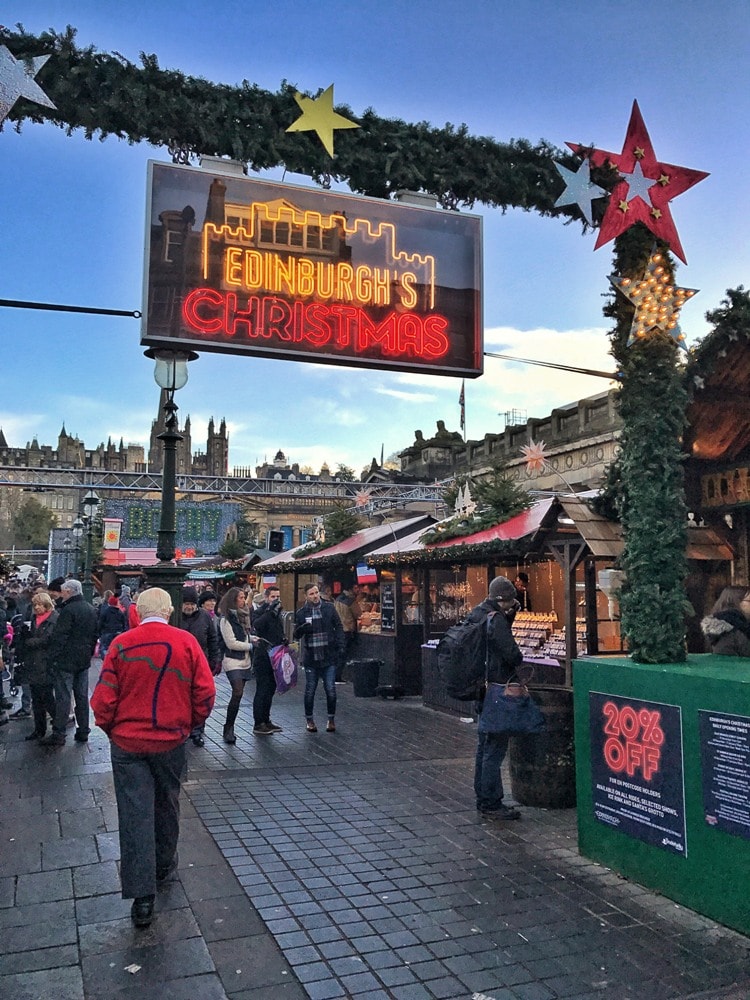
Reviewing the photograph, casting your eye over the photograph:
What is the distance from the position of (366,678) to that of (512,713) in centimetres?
784

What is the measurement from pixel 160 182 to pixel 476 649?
4394 millimetres

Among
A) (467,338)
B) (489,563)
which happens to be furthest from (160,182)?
(489,563)

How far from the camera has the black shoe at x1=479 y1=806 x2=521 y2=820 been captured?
20.2 ft

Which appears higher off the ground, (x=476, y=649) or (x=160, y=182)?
(x=160, y=182)

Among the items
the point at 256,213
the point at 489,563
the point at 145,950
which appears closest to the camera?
the point at 145,950

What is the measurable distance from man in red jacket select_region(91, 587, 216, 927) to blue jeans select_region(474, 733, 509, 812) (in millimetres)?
2685

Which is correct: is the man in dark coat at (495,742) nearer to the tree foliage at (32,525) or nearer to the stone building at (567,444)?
the stone building at (567,444)

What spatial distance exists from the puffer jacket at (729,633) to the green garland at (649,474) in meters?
0.62

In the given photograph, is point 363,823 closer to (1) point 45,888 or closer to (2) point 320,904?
(2) point 320,904

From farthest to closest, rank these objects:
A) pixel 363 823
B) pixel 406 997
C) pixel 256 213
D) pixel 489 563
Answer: pixel 489 563
pixel 363 823
pixel 256 213
pixel 406 997

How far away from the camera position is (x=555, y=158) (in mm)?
6438

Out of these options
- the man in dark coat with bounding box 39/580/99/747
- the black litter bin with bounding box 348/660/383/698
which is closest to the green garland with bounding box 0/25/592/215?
the man in dark coat with bounding box 39/580/99/747

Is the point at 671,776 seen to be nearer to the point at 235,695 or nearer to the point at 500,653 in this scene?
the point at 500,653

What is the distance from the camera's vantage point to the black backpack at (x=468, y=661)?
250 inches
